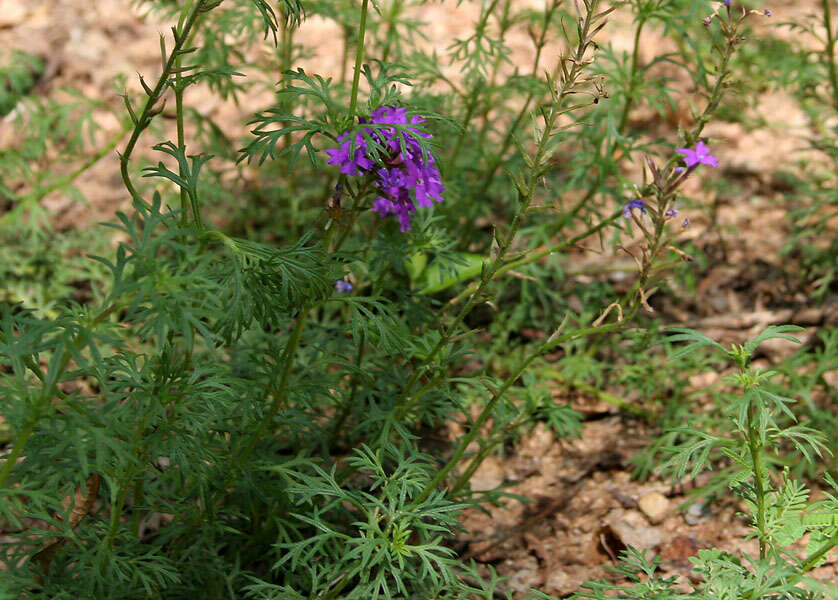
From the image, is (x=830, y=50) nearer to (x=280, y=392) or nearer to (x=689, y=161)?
(x=689, y=161)

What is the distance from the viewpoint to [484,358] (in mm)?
3322

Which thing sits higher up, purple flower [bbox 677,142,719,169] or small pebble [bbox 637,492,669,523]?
purple flower [bbox 677,142,719,169]

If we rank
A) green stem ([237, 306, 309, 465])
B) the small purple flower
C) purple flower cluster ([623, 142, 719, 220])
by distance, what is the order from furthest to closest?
the small purple flower → green stem ([237, 306, 309, 465]) → purple flower cluster ([623, 142, 719, 220])

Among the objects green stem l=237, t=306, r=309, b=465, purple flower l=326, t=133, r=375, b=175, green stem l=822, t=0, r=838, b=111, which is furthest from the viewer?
green stem l=822, t=0, r=838, b=111

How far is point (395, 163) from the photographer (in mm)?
1987

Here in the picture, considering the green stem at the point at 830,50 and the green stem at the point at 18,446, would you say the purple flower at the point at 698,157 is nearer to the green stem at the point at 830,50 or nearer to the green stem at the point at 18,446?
the green stem at the point at 18,446

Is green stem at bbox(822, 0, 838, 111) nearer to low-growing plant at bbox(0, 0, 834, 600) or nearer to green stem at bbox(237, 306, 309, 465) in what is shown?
low-growing plant at bbox(0, 0, 834, 600)

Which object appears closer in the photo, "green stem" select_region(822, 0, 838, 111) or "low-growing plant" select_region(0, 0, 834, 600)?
"low-growing plant" select_region(0, 0, 834, 600)

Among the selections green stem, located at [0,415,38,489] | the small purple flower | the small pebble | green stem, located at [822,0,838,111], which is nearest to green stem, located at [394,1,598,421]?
the small purple flower

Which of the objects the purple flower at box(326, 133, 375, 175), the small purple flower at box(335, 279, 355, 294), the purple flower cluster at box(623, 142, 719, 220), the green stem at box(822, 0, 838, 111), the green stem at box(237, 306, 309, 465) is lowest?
the green stem at box(237, 306, 309, 465)

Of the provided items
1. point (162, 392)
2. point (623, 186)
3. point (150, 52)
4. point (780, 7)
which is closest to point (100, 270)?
point (150, 52)

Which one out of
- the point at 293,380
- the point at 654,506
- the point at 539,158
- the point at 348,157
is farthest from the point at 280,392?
the point at 654,506

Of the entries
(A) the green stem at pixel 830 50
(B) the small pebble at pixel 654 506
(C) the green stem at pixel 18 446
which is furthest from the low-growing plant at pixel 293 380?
(A) the green stem at pixel 830 50

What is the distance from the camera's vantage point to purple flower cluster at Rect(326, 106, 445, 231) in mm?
1877
